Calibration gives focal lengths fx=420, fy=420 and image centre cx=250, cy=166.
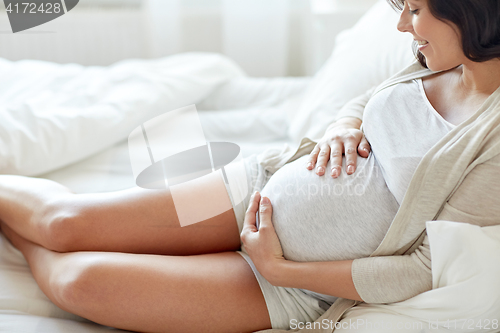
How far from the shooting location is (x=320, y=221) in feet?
2.40

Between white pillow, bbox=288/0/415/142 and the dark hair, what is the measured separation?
0.43 metres

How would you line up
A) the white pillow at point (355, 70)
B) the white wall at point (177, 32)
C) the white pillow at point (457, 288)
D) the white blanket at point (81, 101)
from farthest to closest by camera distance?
the white wall at point (177, 32)
the white pillow at point (355, 70)
the white blanket at point (81, 101)
the white pillow at point (457, 288)

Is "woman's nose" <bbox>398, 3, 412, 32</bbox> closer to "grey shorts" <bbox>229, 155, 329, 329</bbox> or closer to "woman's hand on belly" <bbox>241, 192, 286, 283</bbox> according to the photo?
"woman's hand on belly" <bbox>241, 192, 286, 283</bbox>

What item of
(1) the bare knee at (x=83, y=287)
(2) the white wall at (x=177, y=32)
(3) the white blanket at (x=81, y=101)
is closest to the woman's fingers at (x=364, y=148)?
(1) the bare knee at (x=83, y=287)

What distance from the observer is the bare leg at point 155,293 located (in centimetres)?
70

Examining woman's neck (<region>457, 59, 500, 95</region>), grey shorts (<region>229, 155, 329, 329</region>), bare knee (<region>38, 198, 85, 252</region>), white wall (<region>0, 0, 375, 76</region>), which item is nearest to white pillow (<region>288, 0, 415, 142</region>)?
woman's neck (<region>457, 59, 500, 95</region>)

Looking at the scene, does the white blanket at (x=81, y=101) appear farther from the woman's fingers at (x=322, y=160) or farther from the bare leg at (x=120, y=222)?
the woman's fingers at (x=322, y=160)

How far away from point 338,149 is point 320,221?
16 cm

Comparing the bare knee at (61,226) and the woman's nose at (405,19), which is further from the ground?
the woman's nose at (405,19)

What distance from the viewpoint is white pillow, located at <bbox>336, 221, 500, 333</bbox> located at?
61 cm

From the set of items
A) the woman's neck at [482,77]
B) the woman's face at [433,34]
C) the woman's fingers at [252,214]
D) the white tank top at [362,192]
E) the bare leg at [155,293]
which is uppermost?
the woman's face at [433,34]

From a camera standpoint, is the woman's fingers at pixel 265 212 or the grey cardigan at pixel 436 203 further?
the woman's fingers at pixel 265 212

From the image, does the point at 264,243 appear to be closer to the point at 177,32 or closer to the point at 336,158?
the point at 336,158

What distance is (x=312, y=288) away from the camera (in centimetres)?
72
